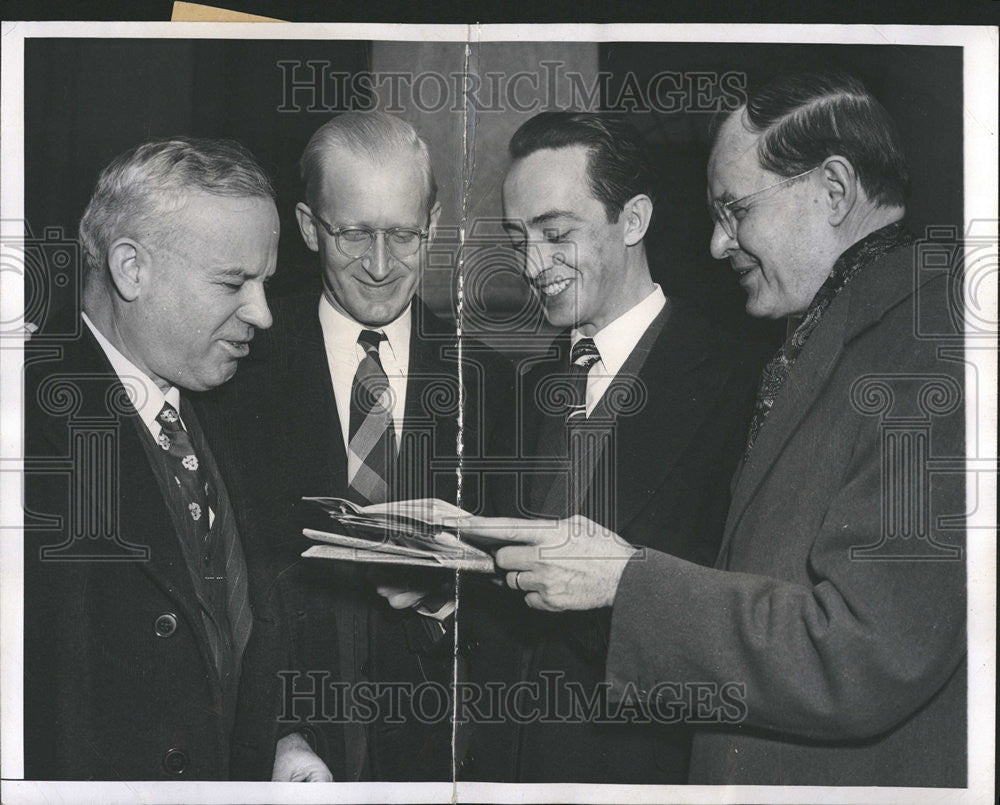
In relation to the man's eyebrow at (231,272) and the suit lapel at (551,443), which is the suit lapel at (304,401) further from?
the suit lapel at (551,443)

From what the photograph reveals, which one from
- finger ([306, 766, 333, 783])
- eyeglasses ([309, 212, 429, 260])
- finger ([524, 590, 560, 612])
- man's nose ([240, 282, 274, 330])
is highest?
eyeglasses ([309, 212, 429, 260])

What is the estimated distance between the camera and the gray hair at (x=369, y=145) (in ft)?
9.50

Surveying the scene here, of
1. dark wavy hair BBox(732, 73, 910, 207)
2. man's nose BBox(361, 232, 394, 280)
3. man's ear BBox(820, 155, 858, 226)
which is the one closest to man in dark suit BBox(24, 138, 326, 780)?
man's nose BBox(361, 232, 394, 280)

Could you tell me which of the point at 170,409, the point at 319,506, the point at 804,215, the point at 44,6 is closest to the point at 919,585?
the point at 804,215

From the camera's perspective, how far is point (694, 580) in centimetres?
281

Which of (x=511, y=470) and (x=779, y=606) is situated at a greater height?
(x=511, y=470)

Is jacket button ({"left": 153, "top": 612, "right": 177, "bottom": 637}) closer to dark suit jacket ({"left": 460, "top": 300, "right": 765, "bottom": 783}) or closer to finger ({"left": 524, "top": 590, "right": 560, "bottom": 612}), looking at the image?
dark suit jacket ({"left": 460, "top": 300, "right": 765, "bottom": 783})

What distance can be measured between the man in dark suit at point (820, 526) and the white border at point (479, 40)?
7 cm

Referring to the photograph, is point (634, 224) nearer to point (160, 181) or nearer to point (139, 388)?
point (160, 181)

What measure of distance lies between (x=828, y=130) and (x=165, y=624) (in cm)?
202

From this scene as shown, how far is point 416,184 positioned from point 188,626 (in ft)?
3.97

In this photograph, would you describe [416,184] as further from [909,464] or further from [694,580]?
[909,464]

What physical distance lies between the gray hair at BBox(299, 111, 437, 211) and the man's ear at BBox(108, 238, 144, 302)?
429 millimetres

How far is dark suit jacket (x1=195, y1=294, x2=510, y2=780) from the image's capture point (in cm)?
290
